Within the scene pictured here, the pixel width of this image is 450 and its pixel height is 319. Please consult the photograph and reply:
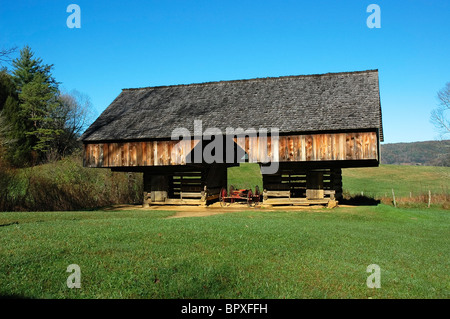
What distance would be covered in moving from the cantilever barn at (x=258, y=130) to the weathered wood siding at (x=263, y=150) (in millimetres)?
46

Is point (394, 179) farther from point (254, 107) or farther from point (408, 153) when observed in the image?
point (408, 153)

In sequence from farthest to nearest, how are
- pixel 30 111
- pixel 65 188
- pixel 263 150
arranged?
pixel 30 111 → pixel 65 188 → pixel 263 150

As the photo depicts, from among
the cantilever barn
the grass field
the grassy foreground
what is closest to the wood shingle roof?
the cantilever barn

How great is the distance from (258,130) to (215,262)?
1261cm

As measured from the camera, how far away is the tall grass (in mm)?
21609

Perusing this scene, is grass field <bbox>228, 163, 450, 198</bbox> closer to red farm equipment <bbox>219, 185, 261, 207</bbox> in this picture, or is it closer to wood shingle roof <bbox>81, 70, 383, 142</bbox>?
red farm equipment <bbox>219, 185, 261, 207</bbox>

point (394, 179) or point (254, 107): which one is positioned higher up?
point (254, 107)

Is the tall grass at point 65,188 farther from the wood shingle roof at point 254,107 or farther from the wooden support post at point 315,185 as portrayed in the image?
the wooden support post at point 315,185

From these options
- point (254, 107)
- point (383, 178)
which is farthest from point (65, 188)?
point (383, 178)

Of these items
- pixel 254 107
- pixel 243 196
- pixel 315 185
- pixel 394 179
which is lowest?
pixel 243 196

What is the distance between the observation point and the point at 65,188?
77.1ft
